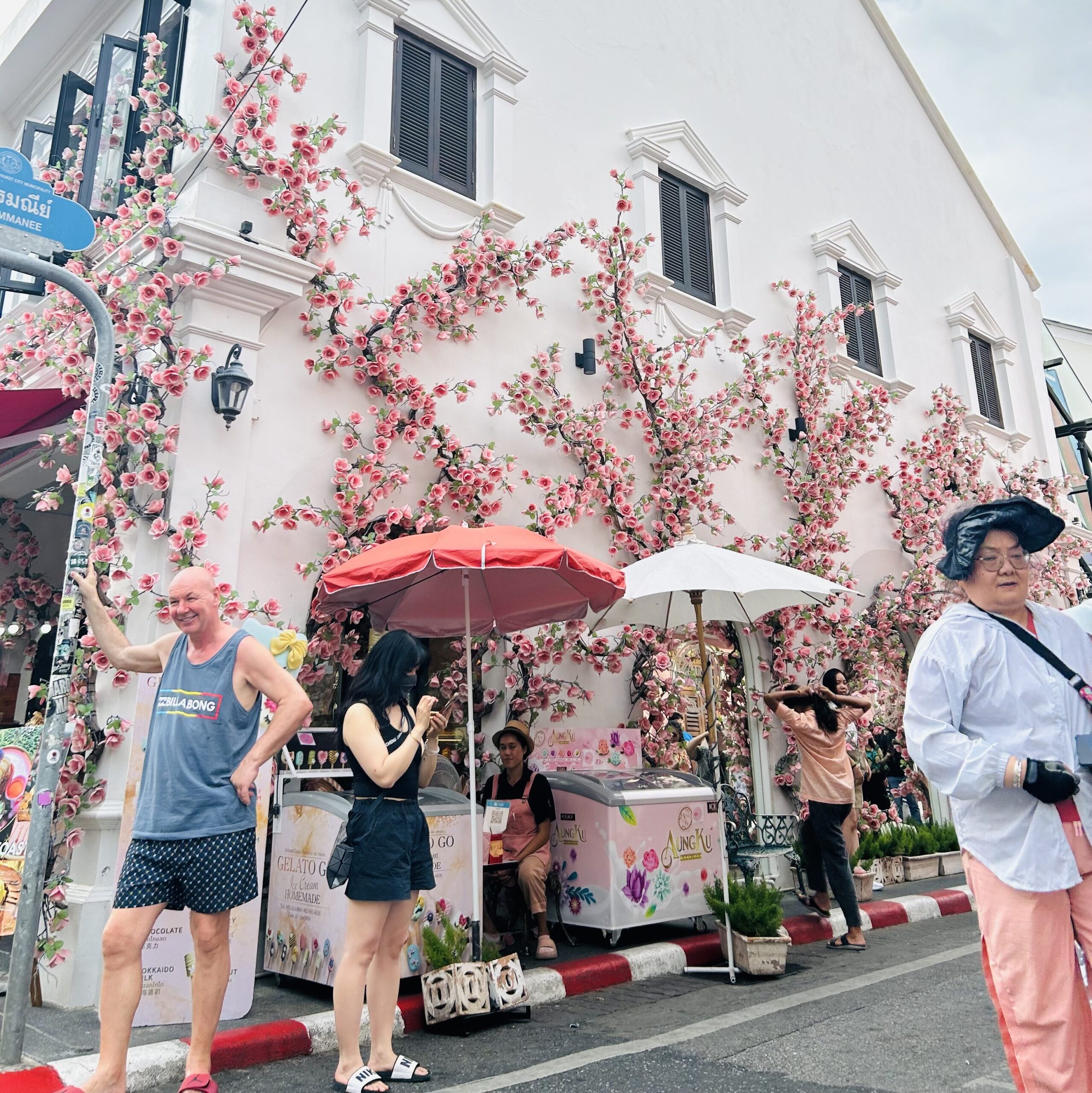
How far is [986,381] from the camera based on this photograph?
14.9m

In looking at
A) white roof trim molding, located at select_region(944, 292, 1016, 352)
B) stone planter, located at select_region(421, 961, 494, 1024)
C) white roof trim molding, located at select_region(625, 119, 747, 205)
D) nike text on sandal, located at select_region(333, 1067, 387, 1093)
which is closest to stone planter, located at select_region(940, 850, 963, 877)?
stone planter, located at select_region(421, 961, 494, 1024)

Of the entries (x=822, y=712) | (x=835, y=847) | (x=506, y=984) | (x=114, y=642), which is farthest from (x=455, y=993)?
(x=822, y=712)

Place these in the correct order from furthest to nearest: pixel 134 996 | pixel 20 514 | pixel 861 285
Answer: pixel 861 285 < pixel 20 514 < pixel 134 996

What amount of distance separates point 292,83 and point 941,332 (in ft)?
34.6

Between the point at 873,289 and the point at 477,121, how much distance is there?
6793mm

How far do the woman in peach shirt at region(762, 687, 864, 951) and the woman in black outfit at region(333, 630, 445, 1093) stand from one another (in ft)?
11.8

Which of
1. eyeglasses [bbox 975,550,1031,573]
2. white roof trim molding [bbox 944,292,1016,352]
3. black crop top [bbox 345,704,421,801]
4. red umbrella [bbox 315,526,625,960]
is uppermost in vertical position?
white roof trim molding [bbox 944,292,1016,352]

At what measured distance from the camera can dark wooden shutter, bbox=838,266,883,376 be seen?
1238 cm

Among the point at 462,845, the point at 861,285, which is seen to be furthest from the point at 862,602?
the point at 462,845

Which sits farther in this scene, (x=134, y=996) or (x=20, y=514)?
(x=20, y=514)

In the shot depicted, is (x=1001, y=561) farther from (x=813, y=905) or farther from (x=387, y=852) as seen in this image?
(x=813, y=905)

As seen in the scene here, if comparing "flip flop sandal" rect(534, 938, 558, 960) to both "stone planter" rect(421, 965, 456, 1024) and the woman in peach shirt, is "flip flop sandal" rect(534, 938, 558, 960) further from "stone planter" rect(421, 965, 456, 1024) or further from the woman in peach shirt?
the woman in peach shirt

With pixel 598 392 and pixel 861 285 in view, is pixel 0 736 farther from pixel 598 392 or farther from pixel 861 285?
pixel 861 285

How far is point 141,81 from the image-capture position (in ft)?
23.2
